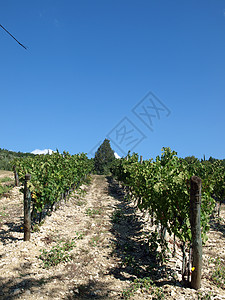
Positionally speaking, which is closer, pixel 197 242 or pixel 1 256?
pixel 197 242

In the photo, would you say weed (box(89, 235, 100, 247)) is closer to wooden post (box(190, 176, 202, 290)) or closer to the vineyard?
the vineyard

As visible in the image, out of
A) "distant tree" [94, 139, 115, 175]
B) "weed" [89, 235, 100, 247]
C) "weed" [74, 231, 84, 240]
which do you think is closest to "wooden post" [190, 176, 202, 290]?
"weed" [89, 235, 100, 247]

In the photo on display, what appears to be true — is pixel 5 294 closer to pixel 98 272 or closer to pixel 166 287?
pixel 98 272

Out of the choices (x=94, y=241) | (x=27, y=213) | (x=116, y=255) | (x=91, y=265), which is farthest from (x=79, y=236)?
(x=91, y=265)

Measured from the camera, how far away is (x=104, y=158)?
5747 centimetres

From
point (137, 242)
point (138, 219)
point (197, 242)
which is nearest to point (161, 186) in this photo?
point (197, 242)

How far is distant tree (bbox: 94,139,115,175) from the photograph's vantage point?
55656 millimetres

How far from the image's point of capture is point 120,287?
473cm

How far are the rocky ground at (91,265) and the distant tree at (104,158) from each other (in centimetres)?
4578

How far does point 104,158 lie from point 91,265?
5177 centimetres

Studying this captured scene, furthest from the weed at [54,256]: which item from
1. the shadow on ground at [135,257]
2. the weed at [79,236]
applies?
the shadow on ground at [135,257]

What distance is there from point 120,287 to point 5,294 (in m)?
2.20

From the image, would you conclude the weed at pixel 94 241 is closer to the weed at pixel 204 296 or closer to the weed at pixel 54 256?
the weed at pixel 54 256

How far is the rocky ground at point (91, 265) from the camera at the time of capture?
177 inches
